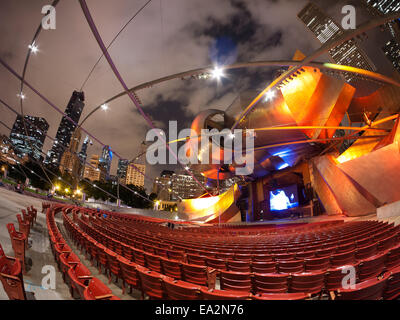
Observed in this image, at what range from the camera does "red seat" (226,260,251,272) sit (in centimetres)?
398

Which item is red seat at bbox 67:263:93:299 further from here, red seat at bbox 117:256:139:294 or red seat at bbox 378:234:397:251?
red seat at bbox 378:234:397:251

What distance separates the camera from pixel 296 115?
755 inches

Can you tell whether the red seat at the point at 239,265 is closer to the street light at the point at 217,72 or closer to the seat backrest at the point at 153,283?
the seat backrest at the point at 153,283

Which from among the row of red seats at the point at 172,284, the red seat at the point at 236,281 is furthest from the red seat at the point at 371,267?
the red seat at the point at 236,281

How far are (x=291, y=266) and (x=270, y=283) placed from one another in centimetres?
117

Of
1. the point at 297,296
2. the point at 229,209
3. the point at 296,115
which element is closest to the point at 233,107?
the point at 296,115

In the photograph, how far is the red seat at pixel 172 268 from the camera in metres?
3.70

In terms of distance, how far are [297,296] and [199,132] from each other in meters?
25.6

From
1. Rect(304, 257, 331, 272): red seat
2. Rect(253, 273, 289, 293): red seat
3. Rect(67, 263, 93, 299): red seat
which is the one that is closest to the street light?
Rect(304, 257, 331, 272): red seat

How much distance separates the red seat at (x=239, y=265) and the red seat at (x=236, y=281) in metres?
0.80

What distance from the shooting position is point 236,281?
322cm
